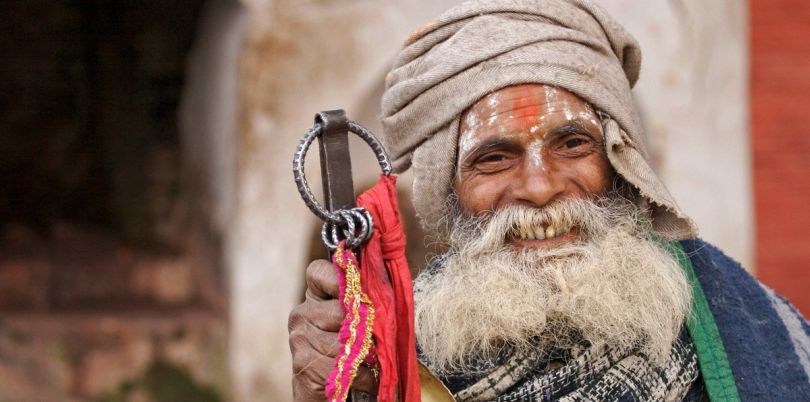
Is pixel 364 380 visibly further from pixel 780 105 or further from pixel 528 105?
pixel 780 105

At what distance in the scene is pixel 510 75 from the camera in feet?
7.59

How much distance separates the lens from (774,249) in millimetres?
6145

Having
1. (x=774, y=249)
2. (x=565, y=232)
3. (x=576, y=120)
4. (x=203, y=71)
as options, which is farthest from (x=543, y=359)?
(x=774, y=249)

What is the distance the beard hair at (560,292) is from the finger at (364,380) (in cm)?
38

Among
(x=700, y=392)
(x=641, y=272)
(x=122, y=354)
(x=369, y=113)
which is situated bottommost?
(x=700, y=392)

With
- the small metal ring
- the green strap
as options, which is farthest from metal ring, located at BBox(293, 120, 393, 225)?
the green strap

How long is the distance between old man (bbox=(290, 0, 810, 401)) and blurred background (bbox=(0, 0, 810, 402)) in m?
2.61

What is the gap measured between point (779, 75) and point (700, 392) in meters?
4.20

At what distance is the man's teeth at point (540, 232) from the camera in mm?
2309

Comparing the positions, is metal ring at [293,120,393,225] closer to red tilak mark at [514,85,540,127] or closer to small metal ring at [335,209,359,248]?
small metal ring at [335,209,359,248]

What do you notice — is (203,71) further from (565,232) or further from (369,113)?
(565,232)

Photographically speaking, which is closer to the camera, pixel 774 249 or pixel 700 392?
pixel 700 392

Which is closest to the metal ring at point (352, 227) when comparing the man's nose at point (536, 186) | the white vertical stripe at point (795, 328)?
the man's nose at point (536, 186)

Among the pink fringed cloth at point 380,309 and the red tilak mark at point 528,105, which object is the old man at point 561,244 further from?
the pink fringed cloth at point 380,309
